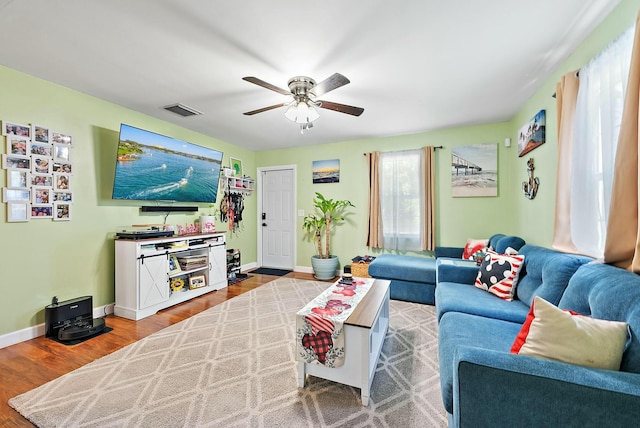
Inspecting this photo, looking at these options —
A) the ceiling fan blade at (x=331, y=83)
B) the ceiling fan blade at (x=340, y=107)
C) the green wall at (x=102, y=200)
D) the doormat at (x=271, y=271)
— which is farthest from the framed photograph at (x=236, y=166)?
the ceiling fan blade at (x=331, y=83)

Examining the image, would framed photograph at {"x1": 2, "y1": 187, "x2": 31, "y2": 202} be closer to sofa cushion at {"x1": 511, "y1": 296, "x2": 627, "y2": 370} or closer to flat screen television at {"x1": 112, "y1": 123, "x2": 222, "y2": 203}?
flat screen television at {"x1": 112, "y1": 123, "x2": 222, "y2": 203}

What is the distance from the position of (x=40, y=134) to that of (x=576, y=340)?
13.6 feet

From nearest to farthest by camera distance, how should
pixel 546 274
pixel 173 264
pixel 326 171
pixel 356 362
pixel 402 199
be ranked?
pixel 356 362 < pixel 546 274 < pixel 173 264 < pixel 402 199 < pixel 326 171

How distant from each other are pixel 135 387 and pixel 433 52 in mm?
3275

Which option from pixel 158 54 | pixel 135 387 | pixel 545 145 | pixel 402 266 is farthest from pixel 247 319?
pixel 545 145

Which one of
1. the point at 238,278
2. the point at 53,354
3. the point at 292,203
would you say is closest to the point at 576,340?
the point at 53,354

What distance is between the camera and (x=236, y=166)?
498cm

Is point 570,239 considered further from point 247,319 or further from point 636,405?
point 247,319

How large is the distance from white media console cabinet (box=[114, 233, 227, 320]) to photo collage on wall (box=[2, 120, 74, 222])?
69 centimetres

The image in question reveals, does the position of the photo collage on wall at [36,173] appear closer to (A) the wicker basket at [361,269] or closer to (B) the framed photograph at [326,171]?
(B) the framed photograph at [326,171]

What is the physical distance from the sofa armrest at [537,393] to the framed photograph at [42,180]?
11.9 ft

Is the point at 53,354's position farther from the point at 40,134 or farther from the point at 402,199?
the point at 402,199

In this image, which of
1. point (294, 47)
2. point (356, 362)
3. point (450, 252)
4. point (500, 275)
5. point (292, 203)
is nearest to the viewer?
point (356, 362)

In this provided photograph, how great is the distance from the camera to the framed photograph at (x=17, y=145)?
2.32 m
